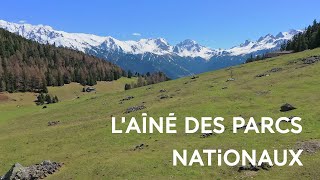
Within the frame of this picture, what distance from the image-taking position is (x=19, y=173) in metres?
45.8

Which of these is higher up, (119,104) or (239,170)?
(119,104)

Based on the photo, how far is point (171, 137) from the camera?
5775 centimetres

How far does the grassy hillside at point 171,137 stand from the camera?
4378 centimetres

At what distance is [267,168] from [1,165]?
118 feet

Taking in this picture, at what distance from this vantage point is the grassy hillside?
43.8 meters

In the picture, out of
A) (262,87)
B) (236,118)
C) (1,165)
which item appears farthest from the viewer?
(262,87)

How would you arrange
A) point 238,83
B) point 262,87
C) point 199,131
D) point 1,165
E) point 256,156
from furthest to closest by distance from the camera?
point 238,83, point 262,87, point 199,131, point 1,165, point 256,156

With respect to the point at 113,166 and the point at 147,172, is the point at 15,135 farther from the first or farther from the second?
the point at 147,172

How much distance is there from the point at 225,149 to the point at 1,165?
30.8 m

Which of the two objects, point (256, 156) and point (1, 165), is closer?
point (256, 156)

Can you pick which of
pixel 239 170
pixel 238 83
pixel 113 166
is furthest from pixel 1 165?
pixel 238 83

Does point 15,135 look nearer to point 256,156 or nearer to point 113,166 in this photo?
point 113,166

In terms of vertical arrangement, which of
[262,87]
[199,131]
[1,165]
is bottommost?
[1,165]

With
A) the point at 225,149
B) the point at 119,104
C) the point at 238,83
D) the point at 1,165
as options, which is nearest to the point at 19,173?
the point at 1,165
